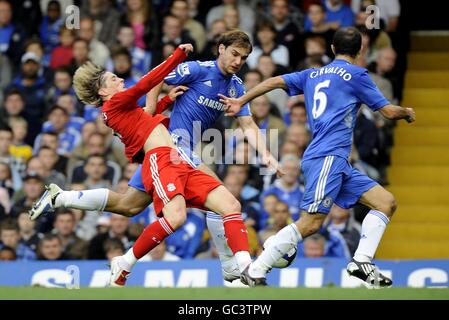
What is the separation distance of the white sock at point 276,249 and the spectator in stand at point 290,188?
4134 millimetres

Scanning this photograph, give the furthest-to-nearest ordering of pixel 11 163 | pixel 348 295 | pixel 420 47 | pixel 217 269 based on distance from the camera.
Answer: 1. pixel 420 47
2. pixel 11 163
3. pixel 217 269
4. pixel 348 295

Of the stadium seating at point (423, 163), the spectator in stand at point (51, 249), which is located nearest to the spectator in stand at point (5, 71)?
the spectator in stand at point (51, 249)

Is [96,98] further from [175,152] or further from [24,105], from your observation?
[24,105]

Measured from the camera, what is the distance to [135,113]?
442 inches

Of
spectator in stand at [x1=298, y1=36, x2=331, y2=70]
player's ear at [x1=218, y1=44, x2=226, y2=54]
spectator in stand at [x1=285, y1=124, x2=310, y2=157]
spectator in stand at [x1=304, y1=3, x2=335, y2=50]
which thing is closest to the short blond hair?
player's ear at [x1=218, y1=44, x2=226, y2=54]

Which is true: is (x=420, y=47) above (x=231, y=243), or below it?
above

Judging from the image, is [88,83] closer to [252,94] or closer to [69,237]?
[252,94]

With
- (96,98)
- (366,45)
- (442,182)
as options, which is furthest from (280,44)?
(96,98)

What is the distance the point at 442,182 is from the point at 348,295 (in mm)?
7029

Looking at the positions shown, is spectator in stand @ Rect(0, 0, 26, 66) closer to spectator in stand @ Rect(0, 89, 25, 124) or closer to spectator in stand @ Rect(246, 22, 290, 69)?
spectator in stand @ Rect(0, 89, 25, 124)

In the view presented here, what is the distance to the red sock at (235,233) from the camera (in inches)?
430

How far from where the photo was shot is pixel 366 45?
16156mm

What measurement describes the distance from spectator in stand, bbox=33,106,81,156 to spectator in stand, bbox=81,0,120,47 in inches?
47.5

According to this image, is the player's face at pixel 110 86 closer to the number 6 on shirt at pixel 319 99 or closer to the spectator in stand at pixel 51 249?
the number 6 on shirt at pixel 319 99
